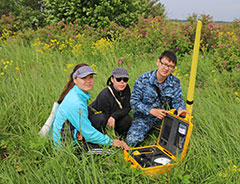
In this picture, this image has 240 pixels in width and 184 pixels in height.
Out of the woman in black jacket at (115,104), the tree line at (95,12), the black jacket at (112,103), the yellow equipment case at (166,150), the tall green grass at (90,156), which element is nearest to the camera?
the tall green grass at (90,156)

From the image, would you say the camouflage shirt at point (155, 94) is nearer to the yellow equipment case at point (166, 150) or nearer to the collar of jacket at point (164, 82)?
the collar of jacket at point (164, 82)

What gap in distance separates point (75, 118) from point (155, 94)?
1111mm

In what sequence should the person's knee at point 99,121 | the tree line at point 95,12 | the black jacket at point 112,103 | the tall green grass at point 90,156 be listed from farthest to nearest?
the tree line at point 95,12 < the black jacket at point 112,103 < the person's knee at point 99,121 < the tall green grass at point 90,156

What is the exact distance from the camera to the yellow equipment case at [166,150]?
6.11ft

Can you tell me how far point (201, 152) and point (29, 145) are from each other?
1.71 m

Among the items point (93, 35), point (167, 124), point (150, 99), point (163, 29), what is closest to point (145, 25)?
point (163, 29)

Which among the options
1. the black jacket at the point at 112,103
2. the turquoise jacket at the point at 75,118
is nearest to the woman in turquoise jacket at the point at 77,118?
the turquoise jacket at the point at 75,118

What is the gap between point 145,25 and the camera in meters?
6.04

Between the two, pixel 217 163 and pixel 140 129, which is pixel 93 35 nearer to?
pixel 140 129

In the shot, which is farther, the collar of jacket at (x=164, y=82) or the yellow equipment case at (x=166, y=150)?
the collar of jacket at (x=164, y=82)

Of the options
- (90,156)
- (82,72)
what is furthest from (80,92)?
(90,156)

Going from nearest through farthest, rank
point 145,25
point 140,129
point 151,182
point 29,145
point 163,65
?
point 151,182 → point 29,145 → point 163,65 → point 140,129 → point 145,25

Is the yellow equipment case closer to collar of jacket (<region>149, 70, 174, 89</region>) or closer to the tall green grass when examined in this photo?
the tall green grass

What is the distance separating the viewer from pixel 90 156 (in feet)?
6.36
